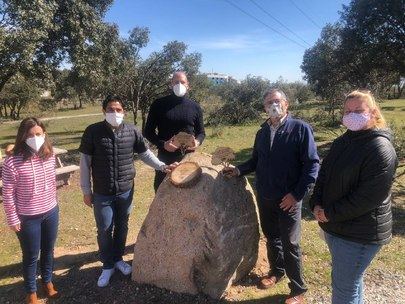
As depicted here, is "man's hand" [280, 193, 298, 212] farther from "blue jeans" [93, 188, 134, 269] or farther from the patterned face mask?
"blue jeans" [93, 188, 134, 269]

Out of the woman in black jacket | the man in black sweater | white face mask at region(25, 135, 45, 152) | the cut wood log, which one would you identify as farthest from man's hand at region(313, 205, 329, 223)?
white face mask at region(25, 135, 45, 152)

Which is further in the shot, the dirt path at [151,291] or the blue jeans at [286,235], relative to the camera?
the dirt path at [151,291]

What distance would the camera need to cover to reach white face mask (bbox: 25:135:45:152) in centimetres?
375

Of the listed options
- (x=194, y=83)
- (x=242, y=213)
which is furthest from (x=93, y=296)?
(x=194, y=83)

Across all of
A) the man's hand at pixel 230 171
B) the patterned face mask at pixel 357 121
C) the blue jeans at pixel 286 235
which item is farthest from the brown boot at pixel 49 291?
the patterned face mask at pixel 357 121

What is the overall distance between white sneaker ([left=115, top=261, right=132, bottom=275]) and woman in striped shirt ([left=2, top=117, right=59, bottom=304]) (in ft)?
3.30

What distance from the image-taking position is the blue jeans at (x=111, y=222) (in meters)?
4.16

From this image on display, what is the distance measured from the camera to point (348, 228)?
2943 millimetres

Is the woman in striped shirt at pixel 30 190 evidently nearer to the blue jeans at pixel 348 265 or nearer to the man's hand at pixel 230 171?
the man's hand at pixel 230 171

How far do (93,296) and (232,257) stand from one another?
1687 mm

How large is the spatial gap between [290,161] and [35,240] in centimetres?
275

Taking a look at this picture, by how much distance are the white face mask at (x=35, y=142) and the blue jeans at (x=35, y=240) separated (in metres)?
0.70

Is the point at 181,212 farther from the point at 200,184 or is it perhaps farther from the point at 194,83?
the point at 194,83

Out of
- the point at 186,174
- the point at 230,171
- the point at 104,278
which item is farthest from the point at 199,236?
the point at 104,278
